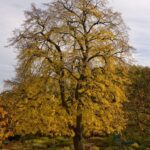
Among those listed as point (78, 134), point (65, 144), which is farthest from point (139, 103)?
point (78, 134)

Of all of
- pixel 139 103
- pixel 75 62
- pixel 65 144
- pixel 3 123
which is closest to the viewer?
pixel 75 62

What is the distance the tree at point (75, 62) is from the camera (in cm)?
2869

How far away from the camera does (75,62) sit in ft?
93.5

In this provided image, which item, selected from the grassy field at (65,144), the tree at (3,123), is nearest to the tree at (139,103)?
the grassy field at (65,144)

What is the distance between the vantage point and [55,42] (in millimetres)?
29328

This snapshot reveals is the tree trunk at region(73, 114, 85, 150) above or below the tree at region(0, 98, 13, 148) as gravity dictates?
below

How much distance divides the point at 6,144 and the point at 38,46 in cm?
4122

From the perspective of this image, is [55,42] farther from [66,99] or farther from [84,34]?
[66,99]

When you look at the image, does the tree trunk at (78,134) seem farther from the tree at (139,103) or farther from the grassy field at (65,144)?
the tree at (139,103)

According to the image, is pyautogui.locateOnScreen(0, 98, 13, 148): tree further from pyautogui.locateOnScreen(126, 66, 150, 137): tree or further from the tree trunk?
the tree trunk

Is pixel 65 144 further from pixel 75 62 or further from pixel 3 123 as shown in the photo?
pixel 75 62

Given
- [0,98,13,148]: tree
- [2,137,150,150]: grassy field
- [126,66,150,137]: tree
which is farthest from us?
[126,66,150,137]: tree

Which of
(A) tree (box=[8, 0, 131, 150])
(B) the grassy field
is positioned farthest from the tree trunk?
(B) the grassy field

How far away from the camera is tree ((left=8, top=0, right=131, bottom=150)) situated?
28688mm
